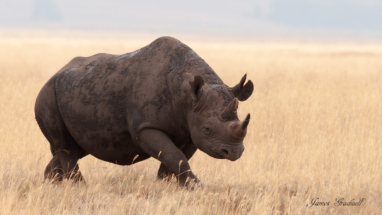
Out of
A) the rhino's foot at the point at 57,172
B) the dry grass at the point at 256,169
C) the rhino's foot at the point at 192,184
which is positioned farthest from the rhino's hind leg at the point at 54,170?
the rhino's foot at the point at 192,184

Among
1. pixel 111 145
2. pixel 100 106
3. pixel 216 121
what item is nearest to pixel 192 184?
pixel 216 121

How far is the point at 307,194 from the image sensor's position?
20.1 ft

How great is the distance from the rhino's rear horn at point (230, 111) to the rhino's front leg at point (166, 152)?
764mm

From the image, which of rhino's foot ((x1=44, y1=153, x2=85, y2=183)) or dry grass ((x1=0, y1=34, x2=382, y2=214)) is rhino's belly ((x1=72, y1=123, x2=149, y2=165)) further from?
rhino's foot ((x1=44, y1=153, x2=85, y2=183))

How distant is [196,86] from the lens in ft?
18.0

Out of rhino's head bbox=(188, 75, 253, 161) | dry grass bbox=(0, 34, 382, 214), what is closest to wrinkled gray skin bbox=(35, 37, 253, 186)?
rhino's head bbox=(188, 75, 253, 161)

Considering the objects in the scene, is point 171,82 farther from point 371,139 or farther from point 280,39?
point 280,39

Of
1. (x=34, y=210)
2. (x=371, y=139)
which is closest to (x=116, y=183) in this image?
(x=34, y=210)

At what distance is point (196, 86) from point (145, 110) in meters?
0.74

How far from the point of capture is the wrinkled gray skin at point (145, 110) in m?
5.50

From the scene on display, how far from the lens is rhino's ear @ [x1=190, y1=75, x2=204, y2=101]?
17.7 ft

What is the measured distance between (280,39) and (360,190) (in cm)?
12139

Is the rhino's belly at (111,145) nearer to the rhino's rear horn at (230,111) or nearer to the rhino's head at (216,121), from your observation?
the rhino's head at (216,121)

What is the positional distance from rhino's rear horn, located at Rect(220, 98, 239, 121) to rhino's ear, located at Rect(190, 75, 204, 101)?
0.37 m
